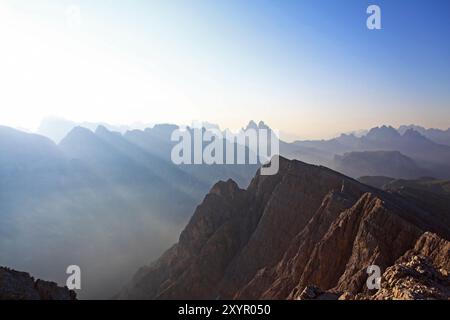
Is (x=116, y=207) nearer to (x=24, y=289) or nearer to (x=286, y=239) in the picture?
(x=286, y=239)

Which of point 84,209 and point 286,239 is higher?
point 286,239

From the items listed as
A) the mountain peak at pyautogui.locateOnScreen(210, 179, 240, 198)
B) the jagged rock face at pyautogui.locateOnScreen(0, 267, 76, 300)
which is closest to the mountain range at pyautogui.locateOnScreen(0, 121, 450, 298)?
the mountain peak at pyautogui.locateOnScreen(210, 179, 240, 198)

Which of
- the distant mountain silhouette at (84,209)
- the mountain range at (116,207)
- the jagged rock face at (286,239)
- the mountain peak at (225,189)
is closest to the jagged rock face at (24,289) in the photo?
the jagged rock face at (286,239)

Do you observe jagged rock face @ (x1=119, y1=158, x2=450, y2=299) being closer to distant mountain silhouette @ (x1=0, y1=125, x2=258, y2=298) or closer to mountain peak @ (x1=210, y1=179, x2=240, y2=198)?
mountain peak @ (x1=210, y1=179, x2=240, y2=198)

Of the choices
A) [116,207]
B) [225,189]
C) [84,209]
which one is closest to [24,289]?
[225,189]

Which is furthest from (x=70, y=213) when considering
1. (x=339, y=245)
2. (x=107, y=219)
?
(x=339, y=245)

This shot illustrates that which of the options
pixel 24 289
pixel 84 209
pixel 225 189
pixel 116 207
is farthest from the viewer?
pixel 116 207
